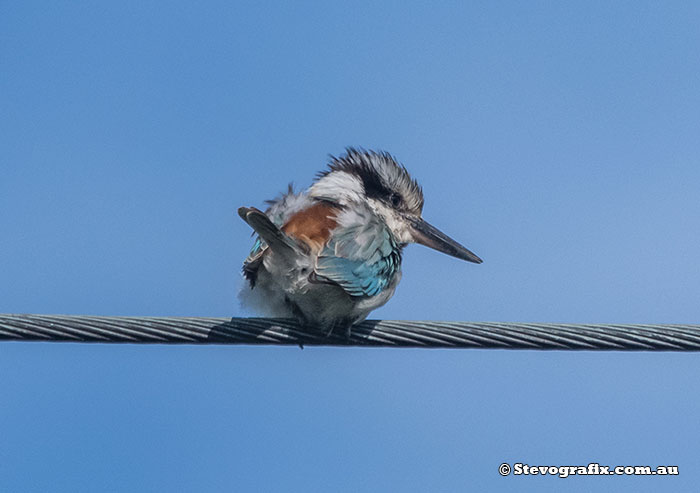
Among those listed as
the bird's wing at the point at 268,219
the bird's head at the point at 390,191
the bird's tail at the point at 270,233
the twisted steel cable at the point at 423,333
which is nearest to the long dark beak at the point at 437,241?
the bird's head at the point at 390,191

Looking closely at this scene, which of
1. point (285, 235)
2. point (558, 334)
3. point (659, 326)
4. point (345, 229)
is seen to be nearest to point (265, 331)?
point (285, 235)

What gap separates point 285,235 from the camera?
3818 millimetres

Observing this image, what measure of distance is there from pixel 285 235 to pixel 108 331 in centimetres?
107

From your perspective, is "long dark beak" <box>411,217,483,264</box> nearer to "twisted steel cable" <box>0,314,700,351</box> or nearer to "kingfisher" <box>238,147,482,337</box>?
"kingfisher" <box>238,147,482,337</box>

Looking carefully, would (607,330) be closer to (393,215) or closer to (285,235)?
(285,235)

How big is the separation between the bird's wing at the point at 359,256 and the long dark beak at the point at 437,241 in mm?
862

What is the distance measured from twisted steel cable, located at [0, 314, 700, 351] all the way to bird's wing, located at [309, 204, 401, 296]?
554mm

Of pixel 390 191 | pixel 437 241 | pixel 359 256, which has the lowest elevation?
pixel 359 256

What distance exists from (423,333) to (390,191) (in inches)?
86.7

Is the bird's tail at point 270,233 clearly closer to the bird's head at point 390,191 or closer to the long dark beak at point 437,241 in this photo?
the bird's head at point 390,191

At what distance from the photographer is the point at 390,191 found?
209 inches

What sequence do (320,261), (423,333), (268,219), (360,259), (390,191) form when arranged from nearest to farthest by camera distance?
(423,333) → (268,219) → (320,261) → (360,259) → (390,191)

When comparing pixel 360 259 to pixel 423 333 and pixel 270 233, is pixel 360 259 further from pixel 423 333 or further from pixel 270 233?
pixel 423 333

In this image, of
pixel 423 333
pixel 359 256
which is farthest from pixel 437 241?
pixel 423 333
